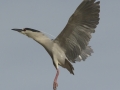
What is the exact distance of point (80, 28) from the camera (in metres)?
16.2

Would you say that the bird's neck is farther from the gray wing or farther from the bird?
the gray wing

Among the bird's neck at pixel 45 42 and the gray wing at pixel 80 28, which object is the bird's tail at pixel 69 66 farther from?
the bird's neck at pixel 45 42

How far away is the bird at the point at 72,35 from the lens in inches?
630

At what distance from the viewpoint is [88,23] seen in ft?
53.0

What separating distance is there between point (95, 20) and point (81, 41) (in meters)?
0.74

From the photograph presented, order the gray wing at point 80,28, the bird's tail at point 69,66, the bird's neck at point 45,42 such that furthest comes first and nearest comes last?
the bird's tail at point 69,66 → the gray wing at point 80,28 → the bird's neck at point 45,42

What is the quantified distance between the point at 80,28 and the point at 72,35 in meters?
0.29

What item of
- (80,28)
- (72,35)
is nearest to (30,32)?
(72,35)

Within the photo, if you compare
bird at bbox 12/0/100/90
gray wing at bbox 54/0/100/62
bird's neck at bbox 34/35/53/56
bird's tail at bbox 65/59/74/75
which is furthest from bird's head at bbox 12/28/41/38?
bird's tail at bbox 65/59/74/75

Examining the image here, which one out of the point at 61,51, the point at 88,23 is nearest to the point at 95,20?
the point at 88,23

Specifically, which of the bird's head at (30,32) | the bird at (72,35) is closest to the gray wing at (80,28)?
the bird at (72,35)

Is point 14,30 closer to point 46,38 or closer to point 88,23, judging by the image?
point 46,38

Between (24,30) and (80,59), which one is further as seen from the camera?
(80,59)

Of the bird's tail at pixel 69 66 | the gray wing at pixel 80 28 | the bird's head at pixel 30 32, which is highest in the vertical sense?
the gray wing at pixel 80 28
